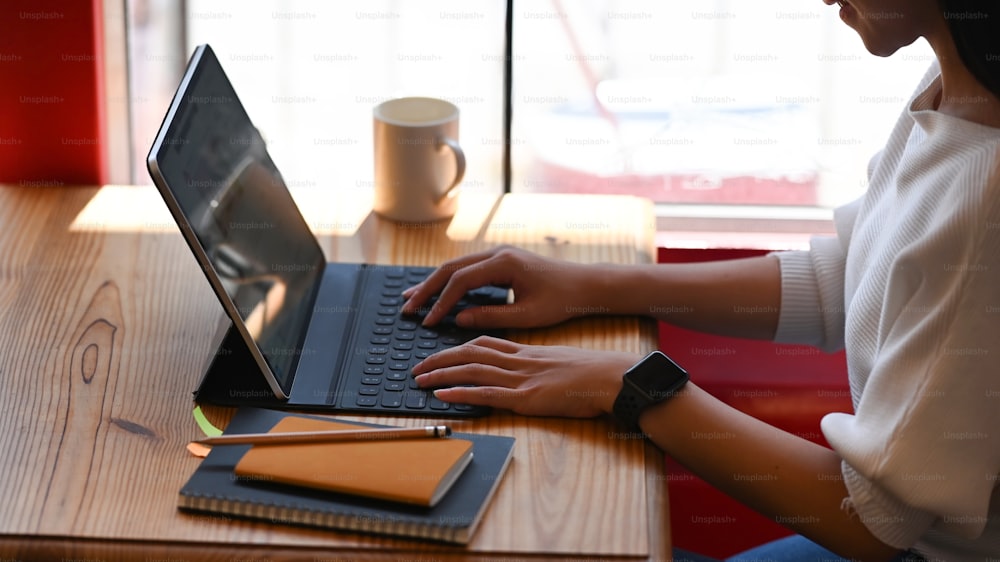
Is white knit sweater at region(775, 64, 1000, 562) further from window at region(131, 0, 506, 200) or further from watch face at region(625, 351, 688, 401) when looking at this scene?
window at region(131, 0, 506, 200)

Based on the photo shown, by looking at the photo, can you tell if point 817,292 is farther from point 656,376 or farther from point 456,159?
point 456,159

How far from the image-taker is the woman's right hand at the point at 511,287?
1149 millimetres

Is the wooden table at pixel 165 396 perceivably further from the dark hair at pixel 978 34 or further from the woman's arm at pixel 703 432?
the dark hair at pixel 978 34

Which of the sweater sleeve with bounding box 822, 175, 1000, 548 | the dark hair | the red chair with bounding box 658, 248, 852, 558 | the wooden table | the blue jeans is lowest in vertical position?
the red chair with bounding box 658, 248, 852, 558

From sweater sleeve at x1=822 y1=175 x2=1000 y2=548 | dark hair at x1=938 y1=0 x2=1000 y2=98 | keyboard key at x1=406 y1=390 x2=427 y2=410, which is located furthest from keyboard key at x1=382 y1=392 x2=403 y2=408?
dark hair at x1=938 y1=0 x2=1000 y2=98

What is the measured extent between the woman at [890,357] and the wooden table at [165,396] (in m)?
0.04

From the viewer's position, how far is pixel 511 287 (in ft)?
3.94

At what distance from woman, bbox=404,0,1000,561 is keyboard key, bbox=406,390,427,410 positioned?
0.04 feet

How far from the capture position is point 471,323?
3.75 feet

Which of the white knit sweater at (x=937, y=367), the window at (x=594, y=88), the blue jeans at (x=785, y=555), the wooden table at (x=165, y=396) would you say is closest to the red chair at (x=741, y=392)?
the window at (x=594, y=88)

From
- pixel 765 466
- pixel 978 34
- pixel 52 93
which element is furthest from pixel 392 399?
pixel 52 93

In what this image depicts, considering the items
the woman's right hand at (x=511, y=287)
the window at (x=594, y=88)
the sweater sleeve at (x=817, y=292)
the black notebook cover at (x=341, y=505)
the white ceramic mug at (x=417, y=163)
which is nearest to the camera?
the black notebook cover at (x=341, y=505)

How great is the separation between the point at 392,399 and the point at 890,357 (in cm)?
44

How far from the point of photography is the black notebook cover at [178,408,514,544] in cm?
84
